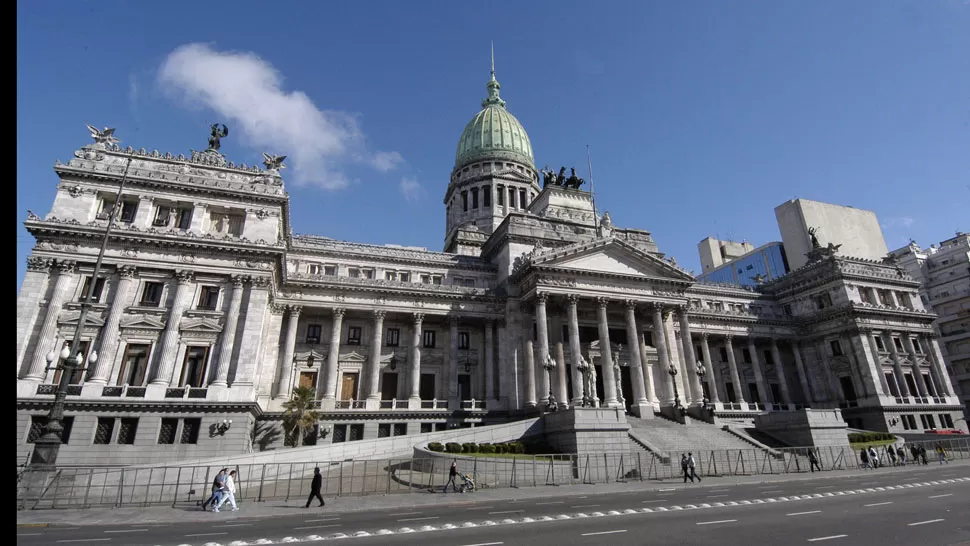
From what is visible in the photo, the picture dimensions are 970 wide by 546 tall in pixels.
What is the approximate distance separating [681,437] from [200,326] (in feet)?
117

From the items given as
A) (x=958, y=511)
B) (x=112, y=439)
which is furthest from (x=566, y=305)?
(x=112, y=439)

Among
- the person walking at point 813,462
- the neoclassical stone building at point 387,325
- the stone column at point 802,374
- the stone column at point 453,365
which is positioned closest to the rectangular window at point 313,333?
the neoclassical stone building at point 387,325

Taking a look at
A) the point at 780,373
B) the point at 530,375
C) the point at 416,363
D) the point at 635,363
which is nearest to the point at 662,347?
the point at 635,363

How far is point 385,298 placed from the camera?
47906mm

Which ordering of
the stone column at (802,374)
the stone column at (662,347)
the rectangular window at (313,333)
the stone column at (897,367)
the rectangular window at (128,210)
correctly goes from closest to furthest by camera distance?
the rectangular window at (128,210) → the rectangular window at (313,333) → the stone column at (662,347) → the stone column at (897,367) → the stone column at (802,374)

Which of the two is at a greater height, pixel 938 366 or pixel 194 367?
pixel 938 366

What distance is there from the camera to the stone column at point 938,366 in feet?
202

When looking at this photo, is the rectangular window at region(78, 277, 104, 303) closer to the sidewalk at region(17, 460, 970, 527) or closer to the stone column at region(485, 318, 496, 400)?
the sidewalk at region(17, 460, 970, 527)

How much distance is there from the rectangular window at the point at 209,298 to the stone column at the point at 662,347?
121 ft

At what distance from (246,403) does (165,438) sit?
16.9ft

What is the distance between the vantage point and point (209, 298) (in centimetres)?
3897

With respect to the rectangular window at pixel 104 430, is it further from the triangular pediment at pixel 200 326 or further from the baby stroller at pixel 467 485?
the baby stroller at pixel 467 485

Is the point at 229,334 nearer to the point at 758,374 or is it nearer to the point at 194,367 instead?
the point at 194,367

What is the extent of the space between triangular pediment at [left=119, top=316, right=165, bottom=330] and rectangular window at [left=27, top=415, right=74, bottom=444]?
6.66 m
